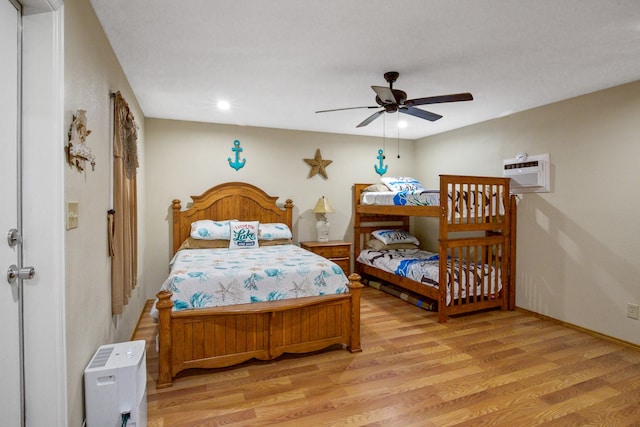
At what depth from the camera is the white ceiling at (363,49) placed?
6.16 feet

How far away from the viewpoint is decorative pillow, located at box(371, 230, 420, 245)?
4.87 meters

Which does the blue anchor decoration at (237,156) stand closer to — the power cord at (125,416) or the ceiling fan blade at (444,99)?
the ceiling fan blade at (444,99)

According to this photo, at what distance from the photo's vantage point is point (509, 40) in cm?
222

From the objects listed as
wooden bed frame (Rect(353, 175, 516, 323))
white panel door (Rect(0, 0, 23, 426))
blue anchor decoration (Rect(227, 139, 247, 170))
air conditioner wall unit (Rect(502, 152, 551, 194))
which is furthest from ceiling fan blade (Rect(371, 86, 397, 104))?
blue anchor decoration (Rect(227, 139, 247, 170))

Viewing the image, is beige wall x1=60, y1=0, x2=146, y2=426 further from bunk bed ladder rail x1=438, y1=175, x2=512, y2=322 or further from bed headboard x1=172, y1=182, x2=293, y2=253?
bunk bed ladder rail x1=438, y1=175, x2=512, y2=322

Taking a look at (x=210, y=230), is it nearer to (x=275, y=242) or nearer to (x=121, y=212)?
(x=275, y=242)

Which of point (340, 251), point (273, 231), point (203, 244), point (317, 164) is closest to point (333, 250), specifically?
point (340, 251)

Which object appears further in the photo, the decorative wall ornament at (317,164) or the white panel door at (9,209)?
the decorative wall ornament at (317,164)

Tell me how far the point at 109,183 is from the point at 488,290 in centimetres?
383

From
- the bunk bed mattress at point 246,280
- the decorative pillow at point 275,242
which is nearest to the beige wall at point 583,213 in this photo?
the bunk bed mattress at point 246,280

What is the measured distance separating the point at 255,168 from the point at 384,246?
2141mm

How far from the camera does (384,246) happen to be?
4.88m

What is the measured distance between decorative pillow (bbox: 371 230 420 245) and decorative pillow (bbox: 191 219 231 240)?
85.7 inches

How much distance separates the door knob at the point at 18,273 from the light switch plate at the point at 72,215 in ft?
0.75
